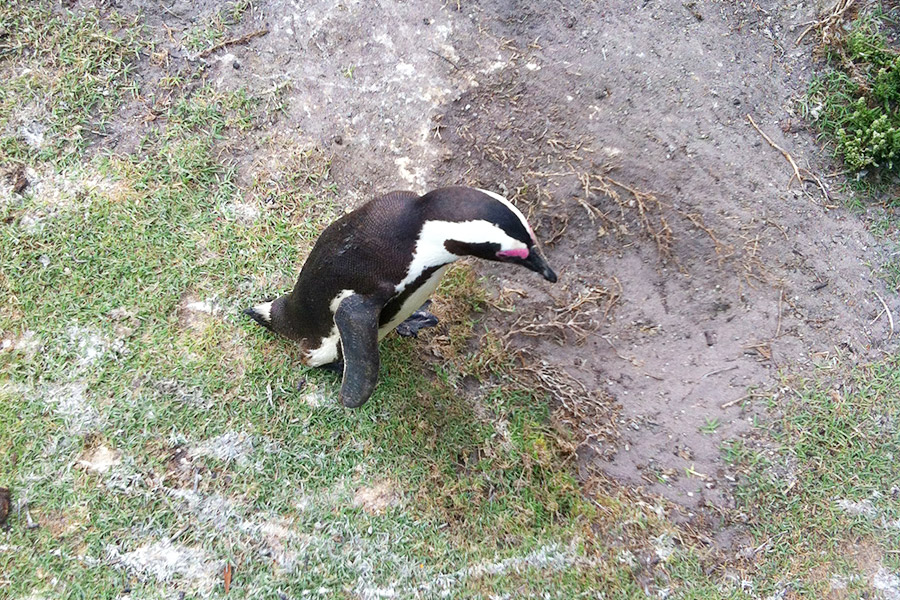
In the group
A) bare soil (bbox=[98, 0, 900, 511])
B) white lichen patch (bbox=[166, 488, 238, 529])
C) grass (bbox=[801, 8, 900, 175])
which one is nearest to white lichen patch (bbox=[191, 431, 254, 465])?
white lichen patch (bbox=[166, 488, 238, 529])

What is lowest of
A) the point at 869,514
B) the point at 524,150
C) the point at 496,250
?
the point at 869,514

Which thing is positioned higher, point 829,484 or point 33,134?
point 33,134

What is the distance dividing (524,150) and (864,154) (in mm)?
1786

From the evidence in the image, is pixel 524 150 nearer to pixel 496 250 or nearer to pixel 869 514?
pixel 496 250

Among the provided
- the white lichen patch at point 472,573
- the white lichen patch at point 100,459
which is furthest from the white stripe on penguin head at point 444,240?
the white lichen patch at point 100,459

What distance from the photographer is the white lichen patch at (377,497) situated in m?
2.75

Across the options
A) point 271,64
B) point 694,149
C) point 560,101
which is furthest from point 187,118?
point 694,149

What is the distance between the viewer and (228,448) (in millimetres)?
2805

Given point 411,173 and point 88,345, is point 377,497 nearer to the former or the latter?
point 88,345

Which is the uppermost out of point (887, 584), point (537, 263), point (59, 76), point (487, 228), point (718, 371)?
point (487, 228)

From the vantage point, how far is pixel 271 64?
352 centimetres

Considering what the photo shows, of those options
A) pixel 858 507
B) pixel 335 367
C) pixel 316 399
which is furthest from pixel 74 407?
pixel 858 507

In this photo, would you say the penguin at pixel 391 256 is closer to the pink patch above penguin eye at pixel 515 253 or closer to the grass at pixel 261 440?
the pink patch above penguin eye at pixel 515 253

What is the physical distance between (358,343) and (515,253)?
0.66 meters
